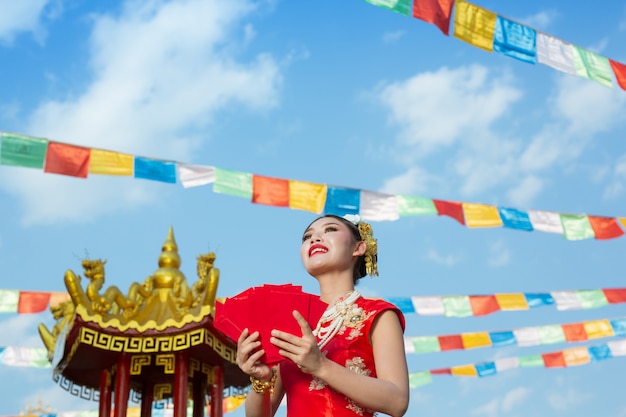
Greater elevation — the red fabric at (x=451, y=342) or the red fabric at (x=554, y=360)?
the red fabric at (x=451, y=342)

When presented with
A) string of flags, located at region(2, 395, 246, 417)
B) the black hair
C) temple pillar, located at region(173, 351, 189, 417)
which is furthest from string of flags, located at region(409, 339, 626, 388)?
the black hair

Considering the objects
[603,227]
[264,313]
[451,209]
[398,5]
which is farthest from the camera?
[603,227]

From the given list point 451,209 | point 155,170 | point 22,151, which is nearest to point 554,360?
point 451,209

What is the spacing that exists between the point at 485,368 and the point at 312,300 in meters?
10.1

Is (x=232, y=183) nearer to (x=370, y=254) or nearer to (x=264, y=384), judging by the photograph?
(x=370, y=254)

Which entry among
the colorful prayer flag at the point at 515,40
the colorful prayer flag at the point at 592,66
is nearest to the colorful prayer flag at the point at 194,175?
the colorful prayer flag at the point at 515,40

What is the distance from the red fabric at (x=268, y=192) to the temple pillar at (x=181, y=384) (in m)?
1.88

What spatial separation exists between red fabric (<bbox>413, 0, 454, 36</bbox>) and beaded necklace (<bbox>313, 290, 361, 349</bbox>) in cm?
418

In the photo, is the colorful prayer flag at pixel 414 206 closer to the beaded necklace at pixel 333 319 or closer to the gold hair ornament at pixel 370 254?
the gold hair ornament at pixel 370 254

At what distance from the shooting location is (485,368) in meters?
11.8

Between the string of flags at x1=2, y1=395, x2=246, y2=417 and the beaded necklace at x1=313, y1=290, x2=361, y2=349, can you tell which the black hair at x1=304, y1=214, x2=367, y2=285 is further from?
the string of flags at x1=2, y1=395, x2=246, y2=417

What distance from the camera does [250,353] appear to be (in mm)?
2293

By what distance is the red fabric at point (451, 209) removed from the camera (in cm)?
884

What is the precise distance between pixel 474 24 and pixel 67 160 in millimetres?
4187
